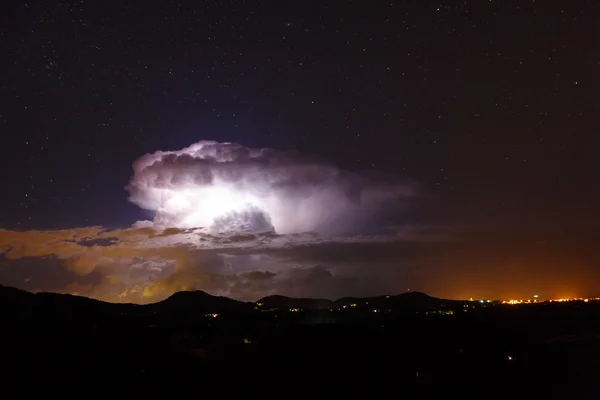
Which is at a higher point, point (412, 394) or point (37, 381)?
point (37, 381)

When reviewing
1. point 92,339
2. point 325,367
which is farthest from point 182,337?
point 325,367

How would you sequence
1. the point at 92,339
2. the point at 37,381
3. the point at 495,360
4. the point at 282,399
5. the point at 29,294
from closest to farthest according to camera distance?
1. the point at 37,381
2. the point at 282,399
3. the point at 92,339
4. the point at 495,360
5. the point at 29,294

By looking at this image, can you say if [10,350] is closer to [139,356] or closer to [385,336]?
[139,356]

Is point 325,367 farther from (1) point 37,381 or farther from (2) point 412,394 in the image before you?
(1) point 37,381

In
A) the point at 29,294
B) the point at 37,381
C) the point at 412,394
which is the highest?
the point at 29,294

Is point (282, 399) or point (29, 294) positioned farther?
point (29, 294)

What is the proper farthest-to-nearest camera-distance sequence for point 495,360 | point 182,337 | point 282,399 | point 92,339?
point 182,337 → point 495,360 → point 92,339 → point 282,399

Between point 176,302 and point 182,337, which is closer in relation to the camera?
point 182,337

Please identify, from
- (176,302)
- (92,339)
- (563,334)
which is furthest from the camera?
(176,302)

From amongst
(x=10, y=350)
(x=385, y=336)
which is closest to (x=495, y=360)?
(x=385, y=336)
